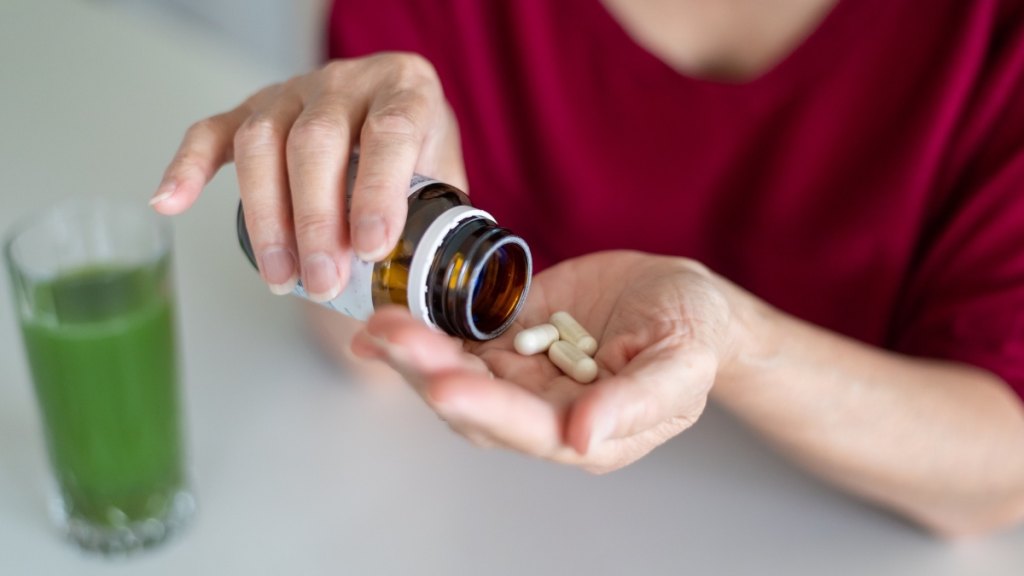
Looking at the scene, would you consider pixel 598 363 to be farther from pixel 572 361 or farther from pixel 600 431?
pixel 600 431

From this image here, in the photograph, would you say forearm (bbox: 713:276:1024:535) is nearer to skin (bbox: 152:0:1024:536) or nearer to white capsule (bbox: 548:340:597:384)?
skin (bbox: 152:0:1024:536)

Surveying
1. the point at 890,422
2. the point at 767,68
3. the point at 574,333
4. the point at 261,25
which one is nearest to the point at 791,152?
the point at 767,68

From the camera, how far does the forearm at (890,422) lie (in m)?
0.86

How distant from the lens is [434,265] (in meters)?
0.65

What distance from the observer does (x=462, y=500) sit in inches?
34.7

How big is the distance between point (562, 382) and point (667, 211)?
54 centimetres

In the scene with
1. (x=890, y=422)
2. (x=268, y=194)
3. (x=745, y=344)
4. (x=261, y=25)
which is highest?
(x=268, y=194)

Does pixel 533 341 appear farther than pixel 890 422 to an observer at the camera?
No

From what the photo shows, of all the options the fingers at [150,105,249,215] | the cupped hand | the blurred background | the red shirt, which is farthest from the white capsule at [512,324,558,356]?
the blurred background

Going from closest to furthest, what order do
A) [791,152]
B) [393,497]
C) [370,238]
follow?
[370,238]
[393,497]
[791,152]

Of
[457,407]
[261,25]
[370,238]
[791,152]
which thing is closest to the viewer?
[457,407]

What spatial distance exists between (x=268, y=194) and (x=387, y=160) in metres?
0.10

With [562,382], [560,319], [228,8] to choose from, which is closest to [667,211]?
→ [560,319]

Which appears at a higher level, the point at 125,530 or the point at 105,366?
the point at 105,366
